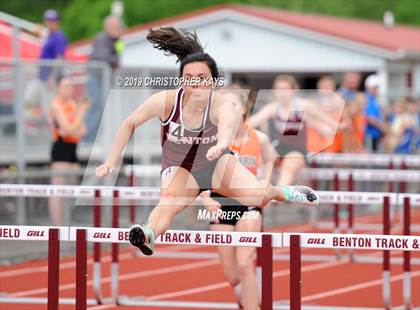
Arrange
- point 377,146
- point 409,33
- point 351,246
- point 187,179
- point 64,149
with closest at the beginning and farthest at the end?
1. point 351,246
2. point 187,179
3. point 64,149
4. point 377,146
5. point 409,33

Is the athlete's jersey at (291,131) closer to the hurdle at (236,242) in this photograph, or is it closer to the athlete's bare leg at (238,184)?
the athlete's bare leg at (238,184)

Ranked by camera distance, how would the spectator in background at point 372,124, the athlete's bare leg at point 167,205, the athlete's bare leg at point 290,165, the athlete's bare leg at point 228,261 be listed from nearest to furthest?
the athlete's bare leg at point 167,205, the athlete's bare leg at point 228,261, the athlete's bare leg at point 290,165, the spectator in background at point 372,124

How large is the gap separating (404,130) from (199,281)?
28.2 feet

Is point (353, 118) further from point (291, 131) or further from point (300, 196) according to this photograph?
point (300, 196)

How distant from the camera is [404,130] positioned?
19578 millimetres

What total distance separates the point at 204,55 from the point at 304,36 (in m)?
22.8

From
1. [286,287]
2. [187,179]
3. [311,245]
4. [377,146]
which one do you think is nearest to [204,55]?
[187,179]

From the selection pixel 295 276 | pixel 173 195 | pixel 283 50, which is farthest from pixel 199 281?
pixel 283 50

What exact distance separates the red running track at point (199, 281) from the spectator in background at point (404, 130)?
589 cm

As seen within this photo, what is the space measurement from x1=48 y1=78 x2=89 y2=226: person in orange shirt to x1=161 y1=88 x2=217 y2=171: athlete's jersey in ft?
20.4

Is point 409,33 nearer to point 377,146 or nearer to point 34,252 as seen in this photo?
point 377,146

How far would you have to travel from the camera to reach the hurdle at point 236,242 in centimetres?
722

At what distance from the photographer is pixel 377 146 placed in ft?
64.0

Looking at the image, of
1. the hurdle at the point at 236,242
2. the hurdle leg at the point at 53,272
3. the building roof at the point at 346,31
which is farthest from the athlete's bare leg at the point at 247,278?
the building roof at the point at 346,31
